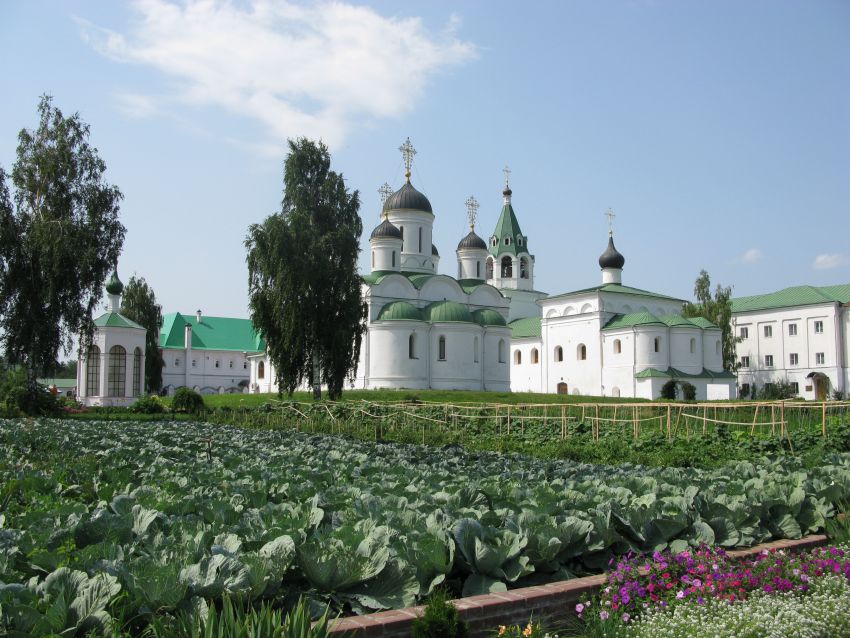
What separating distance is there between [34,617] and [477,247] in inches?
2093

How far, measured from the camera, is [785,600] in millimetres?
4652

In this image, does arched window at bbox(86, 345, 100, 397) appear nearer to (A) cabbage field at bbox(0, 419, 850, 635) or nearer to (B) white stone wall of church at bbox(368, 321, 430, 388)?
(B) white stone wall of church at bbox(368, 321, 430, 388)

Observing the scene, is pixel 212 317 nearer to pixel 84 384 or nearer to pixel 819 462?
pixel 84 384

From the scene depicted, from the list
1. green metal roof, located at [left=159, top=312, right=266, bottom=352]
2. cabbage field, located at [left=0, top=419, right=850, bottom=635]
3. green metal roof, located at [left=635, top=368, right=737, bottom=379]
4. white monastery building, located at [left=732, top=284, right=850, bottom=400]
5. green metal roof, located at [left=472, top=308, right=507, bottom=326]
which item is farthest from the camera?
green metal roof, located at [left=159, top=312, right=266, bottom=352]

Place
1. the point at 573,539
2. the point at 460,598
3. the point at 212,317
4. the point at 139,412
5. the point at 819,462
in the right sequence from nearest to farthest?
the point at 460,598 < the point at 573,539 < the point at 819,462 < the point at 139,412 < the point at 212,317

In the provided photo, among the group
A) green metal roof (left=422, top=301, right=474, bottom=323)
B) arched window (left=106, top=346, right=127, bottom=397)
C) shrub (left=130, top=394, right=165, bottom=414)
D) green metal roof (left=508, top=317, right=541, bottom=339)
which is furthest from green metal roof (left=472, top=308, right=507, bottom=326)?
shrub (left=130, top=394, right=165, bottom=414)

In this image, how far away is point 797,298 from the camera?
53.3 metres

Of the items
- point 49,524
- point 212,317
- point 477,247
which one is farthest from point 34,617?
point 212,317

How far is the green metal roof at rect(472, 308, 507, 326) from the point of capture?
45166mm

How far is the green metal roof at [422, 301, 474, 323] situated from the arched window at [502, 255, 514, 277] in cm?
1629

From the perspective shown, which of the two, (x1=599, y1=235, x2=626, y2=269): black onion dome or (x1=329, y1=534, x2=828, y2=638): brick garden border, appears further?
(x1=599, y1=235, x2=626, y2=269): black onion dome

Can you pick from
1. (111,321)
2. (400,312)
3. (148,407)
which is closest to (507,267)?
(400,312)

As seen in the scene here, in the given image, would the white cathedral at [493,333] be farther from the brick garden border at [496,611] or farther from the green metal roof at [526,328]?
the brick garden border at [496,611]

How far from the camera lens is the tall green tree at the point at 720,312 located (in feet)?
173
